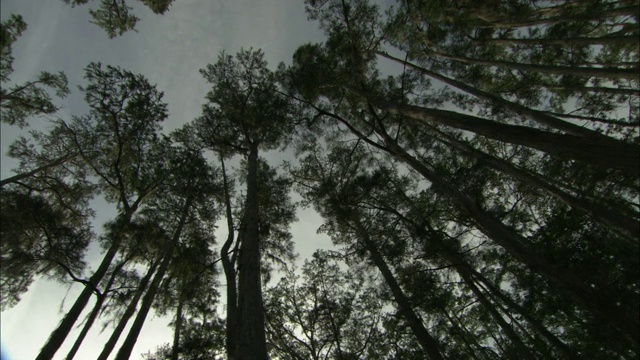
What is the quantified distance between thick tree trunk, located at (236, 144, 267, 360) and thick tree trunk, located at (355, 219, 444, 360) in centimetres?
482

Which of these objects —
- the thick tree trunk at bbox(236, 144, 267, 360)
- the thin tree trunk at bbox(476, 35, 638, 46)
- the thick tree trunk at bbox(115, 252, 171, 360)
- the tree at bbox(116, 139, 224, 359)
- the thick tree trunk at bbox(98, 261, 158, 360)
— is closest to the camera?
the thick tree trunk at bbox(236, 144, 267, 360)

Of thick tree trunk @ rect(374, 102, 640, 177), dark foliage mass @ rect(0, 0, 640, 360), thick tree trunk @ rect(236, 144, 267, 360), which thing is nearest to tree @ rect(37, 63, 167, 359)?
dark foliage mass @ rect(0, 0, 640, 360)

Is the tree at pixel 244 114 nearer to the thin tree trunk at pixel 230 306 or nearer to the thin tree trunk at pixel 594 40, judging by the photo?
the thin tree trunk at pixel 230 306

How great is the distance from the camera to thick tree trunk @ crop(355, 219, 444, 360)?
289 inches

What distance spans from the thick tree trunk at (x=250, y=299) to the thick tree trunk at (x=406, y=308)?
4819 millimetres

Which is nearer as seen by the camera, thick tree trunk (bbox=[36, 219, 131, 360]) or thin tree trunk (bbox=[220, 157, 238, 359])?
thin tree trunk (bbox=[220, 157, 238, 359])

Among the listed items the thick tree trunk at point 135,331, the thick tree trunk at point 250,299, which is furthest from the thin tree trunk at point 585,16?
the thick tree trunk at point 135,331

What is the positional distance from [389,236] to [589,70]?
256 inches

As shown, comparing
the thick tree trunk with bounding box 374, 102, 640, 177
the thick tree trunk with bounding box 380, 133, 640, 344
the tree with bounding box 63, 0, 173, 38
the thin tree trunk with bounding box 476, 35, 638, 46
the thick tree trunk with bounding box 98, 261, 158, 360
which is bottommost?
the thick tree trunk with bounding box 380, 133, 640, 344

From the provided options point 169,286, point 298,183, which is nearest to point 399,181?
point 298,183

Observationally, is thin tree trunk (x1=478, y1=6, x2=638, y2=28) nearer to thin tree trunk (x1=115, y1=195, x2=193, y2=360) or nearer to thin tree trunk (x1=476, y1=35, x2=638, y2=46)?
thin tree trunk (x1=476, y1=35, x2=638, y2=46)

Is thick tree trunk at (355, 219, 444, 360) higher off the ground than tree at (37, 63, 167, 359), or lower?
lower

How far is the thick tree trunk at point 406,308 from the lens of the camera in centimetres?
735

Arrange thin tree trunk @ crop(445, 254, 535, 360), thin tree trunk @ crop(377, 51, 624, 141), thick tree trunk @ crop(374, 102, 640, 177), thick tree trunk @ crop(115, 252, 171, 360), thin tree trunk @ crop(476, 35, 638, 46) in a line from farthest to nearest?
thick tree trunk @ crop(115, 252, 171, 360) → thin tree trunk @ crop(445, 254, 535, 360) → thin tree trunk @ crop(476, 35, 638, 46) → thin tree trunk @ crop(377, 51, 624, 141) → thick tree trunk @ crop(374, 102, 640, 177)
